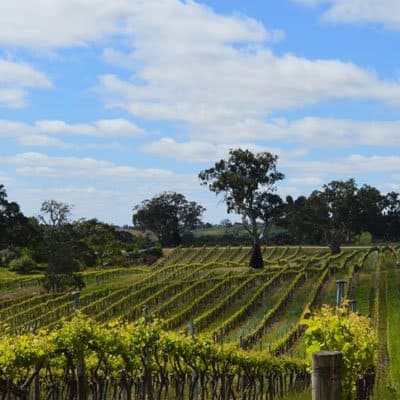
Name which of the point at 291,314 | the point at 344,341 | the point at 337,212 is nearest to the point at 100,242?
the point at 337,212

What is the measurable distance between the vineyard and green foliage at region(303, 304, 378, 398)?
63.4 inches

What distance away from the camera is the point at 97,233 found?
8819cm

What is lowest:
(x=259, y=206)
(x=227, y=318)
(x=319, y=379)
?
(x=227, y=318)

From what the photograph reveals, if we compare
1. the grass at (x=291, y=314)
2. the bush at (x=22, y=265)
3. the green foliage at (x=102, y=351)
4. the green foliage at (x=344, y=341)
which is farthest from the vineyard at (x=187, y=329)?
the bush at (x=22, y=265)

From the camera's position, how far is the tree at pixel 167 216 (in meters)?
119

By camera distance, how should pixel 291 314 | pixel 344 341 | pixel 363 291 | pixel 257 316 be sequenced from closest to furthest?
pixel 344 341, pixel 291 314, pixel 257 316, pixel 363 291

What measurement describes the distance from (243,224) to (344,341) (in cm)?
5970

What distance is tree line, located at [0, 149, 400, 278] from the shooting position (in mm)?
69938

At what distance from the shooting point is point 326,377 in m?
5.14

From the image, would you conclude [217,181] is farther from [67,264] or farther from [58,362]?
[58,362]

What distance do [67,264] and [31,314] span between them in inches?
603

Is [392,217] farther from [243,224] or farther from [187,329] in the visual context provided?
[187,329]

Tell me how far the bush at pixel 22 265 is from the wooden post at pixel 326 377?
232ft

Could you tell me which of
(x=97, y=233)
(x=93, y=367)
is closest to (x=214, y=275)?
(x=97, y=233)
